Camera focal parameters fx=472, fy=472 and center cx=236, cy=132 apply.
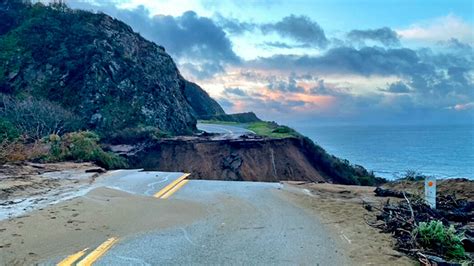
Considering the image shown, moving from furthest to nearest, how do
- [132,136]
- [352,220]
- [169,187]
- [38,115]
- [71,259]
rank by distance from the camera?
[132,136], [38,115], [169,187], [352,220], [71,259]

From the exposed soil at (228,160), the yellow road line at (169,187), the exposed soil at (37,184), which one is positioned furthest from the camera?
the exposed soil at (228,160)

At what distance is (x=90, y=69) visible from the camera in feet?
134

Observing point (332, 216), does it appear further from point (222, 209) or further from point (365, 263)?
point (365, 263)

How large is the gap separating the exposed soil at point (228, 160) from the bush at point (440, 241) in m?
25.2

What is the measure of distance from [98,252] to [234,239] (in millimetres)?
2085

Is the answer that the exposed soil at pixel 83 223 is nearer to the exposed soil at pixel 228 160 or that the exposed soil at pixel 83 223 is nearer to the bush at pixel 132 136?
the exposed soil at pixel 228 160

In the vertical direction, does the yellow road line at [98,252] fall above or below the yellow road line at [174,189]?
below

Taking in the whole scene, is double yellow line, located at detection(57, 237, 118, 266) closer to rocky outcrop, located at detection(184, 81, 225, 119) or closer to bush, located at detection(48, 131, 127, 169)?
bush, located at detection(48, 131, 127, 169)

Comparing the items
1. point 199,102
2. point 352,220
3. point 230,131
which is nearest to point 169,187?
point 352,220

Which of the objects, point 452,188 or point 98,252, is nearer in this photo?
point 98,252

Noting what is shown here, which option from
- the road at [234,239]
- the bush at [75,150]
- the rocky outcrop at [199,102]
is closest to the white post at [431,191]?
the road at [234,239]

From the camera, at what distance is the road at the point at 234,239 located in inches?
245

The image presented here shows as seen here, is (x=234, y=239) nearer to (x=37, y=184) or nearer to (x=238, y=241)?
(x=238, y=241)

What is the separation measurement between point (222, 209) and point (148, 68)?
3919 centimetres
